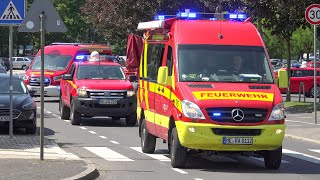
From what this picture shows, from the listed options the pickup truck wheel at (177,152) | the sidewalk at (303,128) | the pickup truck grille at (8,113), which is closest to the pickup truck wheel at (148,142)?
the pickup truck wheel at (177,152)

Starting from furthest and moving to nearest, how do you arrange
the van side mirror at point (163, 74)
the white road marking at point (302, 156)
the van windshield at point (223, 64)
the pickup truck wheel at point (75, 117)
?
the pickup truck wheel at point (75, 117), the white road marking at point (302, 156), the van windshield at point (223, 64), the van side mirror at point (163, 74)

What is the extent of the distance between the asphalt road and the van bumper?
1.48 feet

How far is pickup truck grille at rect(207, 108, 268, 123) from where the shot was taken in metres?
12.8

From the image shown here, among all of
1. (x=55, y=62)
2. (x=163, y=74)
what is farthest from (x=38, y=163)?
(x=55, y=62)

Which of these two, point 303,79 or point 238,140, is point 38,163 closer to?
point 238,140

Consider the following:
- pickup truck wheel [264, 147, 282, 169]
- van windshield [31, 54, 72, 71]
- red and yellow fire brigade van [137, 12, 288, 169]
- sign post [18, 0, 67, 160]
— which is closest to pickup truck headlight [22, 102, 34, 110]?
red and yellow fire brigade van [137, 12, 288, 169]

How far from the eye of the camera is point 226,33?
47.0 feet

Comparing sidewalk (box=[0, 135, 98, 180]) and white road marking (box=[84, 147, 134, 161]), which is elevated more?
sidewalk (box=[0, 135, 98, 180])

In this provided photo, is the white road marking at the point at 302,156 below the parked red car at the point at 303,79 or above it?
above

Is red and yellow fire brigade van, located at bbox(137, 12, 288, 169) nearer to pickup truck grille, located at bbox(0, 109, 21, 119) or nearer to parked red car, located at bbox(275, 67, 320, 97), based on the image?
pickup truck grille, located at bbox(0, 109, 21, 119)

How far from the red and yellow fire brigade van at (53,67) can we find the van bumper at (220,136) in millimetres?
19187

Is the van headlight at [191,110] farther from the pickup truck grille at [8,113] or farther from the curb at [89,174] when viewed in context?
the pickup truck grille at [8,113]

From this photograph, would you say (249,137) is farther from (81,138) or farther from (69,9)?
(69,9)

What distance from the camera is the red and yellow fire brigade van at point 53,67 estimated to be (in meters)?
31.7
